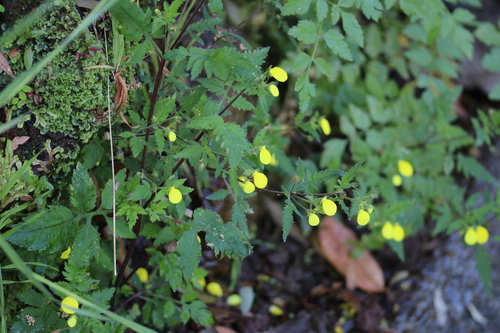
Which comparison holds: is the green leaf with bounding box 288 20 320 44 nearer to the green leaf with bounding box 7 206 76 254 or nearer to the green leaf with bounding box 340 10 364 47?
the green leaf with bounding box 340 10 364 47

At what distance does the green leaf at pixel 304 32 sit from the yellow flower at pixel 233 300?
4.81ft

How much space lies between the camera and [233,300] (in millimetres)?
2420

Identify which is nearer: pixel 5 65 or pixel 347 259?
pixel 5 65

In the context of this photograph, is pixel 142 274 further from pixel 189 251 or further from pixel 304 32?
pixel 304 32

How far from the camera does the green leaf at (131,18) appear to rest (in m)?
1.40

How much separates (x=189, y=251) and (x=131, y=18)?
0.81 m

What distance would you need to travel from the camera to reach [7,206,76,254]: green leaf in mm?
1398

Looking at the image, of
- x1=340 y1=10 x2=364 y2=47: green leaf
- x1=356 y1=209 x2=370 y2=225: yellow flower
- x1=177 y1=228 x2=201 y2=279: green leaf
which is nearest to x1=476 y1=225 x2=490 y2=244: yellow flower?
x1=356 y1=209 x2=370 y2=225: yellow flower

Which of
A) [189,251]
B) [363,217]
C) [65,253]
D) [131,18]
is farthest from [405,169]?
[65,253]

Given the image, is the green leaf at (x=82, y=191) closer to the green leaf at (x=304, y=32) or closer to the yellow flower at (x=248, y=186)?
the yellow flower at (x=248, y=186)

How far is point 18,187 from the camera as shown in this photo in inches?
60.4

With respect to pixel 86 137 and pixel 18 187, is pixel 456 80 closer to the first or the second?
pixel 86 137

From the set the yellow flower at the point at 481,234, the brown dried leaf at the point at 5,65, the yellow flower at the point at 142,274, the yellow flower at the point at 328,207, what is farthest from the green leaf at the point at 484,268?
the brown dried leaf at the point at 5,65

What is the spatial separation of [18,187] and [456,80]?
3.68 meters
